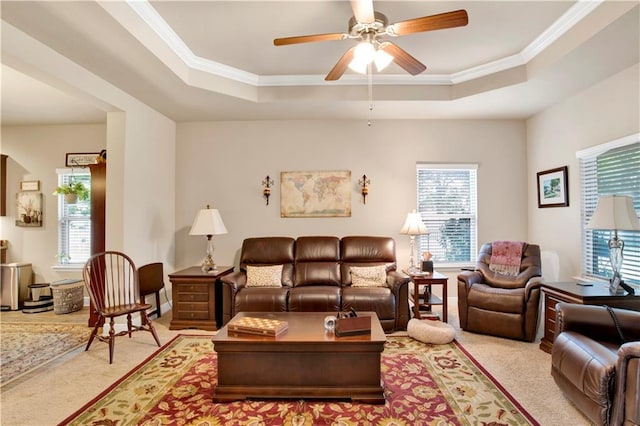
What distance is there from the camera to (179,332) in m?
3.97

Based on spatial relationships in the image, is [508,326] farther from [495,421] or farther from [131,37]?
[131,37]

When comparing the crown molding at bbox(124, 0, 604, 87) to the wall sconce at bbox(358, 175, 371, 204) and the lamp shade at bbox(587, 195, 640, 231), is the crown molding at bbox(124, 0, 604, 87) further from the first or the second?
the lamp shade at bbox(587, 195, 640, 231)

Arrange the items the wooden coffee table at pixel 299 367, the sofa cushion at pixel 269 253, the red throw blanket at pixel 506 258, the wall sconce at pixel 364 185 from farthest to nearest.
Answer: the wall sconce at pixel 364 185
the sofa cushion at pixel 269 253
the red throw blanket at pixel 506 258
the wooden coffee table at pixel 299 367

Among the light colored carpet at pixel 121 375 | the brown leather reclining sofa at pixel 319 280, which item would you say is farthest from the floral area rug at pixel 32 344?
the brown leather reclining sofa at pixel 319 280

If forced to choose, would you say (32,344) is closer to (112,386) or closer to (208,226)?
(112,386)

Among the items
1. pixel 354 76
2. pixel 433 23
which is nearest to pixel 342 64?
pixel 433 23

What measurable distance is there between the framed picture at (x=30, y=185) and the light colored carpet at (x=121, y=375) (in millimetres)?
3357

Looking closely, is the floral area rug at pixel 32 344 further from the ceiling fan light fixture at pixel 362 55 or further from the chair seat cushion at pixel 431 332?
the ceiling fan light fixture at pixel 362 55

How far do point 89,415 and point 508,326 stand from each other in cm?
365

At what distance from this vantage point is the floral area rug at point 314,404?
2.21 m

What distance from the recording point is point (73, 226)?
5465 millimetres

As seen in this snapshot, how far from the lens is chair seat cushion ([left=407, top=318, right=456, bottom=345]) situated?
347 cm

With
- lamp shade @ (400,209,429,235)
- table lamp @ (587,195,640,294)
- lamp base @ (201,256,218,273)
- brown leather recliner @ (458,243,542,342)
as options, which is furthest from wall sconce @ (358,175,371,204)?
table lamp @ (587,195,640,294)

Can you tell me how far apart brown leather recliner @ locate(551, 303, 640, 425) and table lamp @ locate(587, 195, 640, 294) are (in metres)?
0.78
